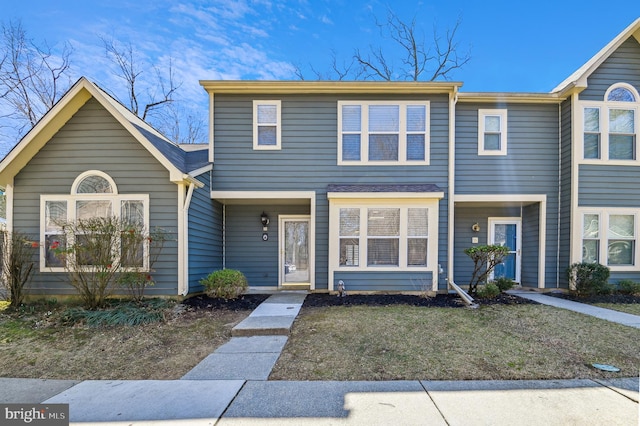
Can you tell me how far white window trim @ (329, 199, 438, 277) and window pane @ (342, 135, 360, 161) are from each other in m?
1.26

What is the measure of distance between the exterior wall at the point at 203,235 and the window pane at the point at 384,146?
4383 millimetres

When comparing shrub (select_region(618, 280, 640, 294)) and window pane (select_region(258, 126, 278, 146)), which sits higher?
window pane (select_region(258, 126, 278, 146))

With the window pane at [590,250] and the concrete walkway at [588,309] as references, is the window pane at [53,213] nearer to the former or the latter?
the concrete walkway at [588,309]

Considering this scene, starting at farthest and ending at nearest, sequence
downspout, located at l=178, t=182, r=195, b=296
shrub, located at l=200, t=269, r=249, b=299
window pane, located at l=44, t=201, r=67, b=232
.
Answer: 1. shrub, located at l=200, t=269, r=249, b=299
2. window pane, located at l=44, t=201, r=67, b=232
3. downspout, located at l=178, t=182, r=195, b=296

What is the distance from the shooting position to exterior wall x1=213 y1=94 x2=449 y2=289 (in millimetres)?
7941

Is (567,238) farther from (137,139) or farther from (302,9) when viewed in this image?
(302,9)

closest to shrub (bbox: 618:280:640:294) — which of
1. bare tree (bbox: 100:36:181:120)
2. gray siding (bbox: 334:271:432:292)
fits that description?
gray siding (bbox: 334:271:432:292)

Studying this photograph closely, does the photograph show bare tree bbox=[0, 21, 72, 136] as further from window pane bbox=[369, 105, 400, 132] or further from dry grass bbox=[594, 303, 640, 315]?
dry grass bbox=[594, 303, 640, 315]

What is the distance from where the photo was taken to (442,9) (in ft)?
44.1

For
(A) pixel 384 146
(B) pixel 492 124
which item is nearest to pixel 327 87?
(A) pixel 384 146

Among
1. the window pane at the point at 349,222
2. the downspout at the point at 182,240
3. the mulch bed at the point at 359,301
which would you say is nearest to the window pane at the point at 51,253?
the downspout at the point at 182,240

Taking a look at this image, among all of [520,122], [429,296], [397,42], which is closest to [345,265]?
[429,296]

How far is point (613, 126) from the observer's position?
7910mm

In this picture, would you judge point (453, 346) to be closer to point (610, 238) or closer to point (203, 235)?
point (203, 235)
